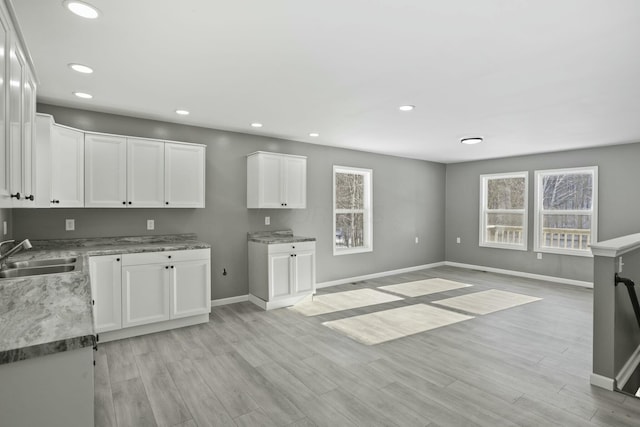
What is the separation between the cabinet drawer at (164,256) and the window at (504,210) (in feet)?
19.2

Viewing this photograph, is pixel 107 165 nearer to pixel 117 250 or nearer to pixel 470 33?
pixel 117 250

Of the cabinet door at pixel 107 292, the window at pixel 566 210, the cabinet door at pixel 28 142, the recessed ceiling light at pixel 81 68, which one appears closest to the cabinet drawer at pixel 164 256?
the cabinet door at pixel 107 292

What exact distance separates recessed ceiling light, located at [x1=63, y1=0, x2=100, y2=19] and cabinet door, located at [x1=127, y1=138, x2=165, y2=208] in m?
2.00

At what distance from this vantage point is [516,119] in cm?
408

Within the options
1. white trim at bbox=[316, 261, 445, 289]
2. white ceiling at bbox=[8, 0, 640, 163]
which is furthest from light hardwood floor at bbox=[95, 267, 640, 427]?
white ceiling at bbox=[8, 0, 640, 163]

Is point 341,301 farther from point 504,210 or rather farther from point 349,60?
point 504,210

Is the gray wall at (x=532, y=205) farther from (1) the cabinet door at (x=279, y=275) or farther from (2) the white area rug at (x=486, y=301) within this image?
(1) the cabinet door at (x=279, y=275)

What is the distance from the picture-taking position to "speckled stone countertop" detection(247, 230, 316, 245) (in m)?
4.63

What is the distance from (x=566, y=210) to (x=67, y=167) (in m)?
7.45

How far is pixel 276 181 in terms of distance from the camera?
4.88 m

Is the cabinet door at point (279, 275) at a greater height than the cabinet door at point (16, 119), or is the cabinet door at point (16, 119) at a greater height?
the cabinet door at point (16, 119)

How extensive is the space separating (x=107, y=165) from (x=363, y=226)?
428 cm

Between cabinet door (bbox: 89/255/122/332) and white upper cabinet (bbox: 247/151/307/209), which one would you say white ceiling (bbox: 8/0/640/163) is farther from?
cabinet door (bbox: 89/255/122/332)

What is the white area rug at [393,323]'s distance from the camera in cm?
361
